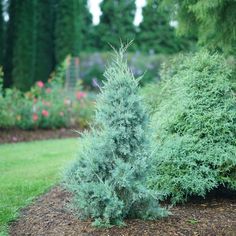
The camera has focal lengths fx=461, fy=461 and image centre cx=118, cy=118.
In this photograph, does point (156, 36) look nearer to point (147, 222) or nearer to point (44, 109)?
point (44, 109)

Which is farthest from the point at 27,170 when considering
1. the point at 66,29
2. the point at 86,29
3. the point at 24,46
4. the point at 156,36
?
the point at 86,29

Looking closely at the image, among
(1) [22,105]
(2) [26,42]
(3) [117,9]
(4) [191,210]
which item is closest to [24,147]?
(1) [22,105]

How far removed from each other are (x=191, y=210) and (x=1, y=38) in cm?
1336

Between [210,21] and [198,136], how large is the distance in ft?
6.35

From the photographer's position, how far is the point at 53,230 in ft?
12.8

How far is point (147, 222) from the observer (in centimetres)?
390

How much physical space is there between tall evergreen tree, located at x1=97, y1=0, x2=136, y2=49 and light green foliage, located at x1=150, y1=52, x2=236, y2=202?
23.6 metres

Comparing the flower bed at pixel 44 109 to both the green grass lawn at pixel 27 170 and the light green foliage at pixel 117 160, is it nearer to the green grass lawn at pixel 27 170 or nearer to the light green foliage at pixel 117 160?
the green grass lawn at pixel 27 170

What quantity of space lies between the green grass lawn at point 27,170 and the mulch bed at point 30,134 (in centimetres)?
59

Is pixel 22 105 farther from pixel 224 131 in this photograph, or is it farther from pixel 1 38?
pixel 224 131

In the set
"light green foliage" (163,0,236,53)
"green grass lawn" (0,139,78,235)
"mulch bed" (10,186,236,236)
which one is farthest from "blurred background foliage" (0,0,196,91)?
"mulch bed" (10,186,236,236)

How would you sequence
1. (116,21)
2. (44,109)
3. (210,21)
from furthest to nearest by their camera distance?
(116,21) < (44,109) < (210,21)

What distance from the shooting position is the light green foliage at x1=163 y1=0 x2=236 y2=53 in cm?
534

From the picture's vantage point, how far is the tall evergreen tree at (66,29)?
1986 centimetres
